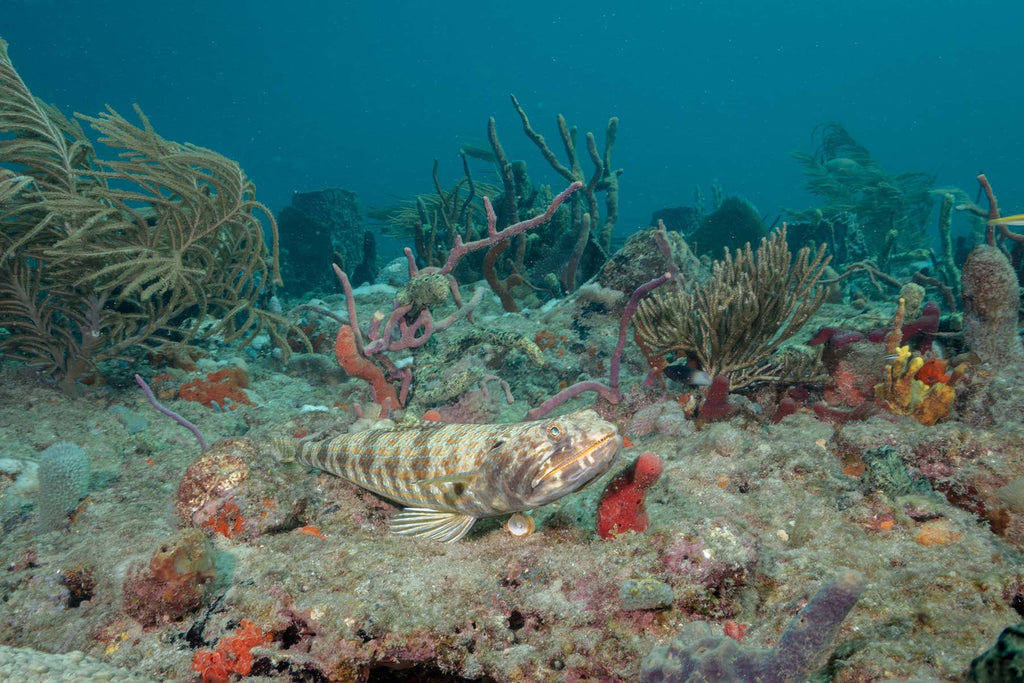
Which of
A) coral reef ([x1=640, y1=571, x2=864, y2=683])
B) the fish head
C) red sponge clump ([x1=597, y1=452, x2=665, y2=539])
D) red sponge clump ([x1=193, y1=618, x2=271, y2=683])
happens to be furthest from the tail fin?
coral reef ([x1=640, y1=571, x2=864, y2=683])

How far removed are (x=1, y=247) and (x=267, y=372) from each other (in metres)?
3.40

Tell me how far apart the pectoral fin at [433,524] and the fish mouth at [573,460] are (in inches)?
25.6

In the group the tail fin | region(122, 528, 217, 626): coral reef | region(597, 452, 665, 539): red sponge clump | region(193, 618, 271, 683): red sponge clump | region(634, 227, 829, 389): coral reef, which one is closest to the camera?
region(193, 618, 271, 683): red sponge clump

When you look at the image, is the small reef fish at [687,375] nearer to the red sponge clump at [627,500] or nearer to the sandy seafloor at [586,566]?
the sandy seafloor at [586,566]

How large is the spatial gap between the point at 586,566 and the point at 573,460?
1.76 feet

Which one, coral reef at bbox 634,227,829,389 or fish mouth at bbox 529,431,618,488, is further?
coral reef at bbox 634,227,829,389

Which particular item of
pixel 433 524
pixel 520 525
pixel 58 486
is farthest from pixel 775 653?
pixel 58 486

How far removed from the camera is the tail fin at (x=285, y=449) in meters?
3.61

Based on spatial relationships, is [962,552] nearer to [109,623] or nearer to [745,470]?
[745,470]

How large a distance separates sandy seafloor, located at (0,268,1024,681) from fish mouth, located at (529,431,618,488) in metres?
0.44

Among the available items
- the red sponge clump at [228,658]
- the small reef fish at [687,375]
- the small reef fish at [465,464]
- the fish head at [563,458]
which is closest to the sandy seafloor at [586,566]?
the red sponge clump at [228,658]

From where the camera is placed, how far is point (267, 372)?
7.79 m

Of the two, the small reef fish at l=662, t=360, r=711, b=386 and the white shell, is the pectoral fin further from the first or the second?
the small reef fish at l=662, t=360, r=711, b=386

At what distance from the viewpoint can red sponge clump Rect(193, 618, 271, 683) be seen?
80.0 inches
